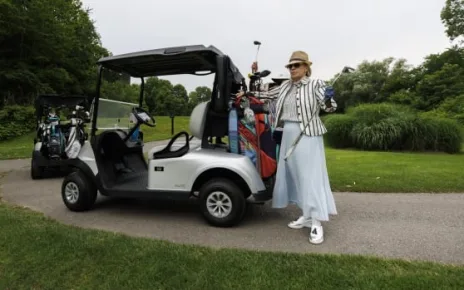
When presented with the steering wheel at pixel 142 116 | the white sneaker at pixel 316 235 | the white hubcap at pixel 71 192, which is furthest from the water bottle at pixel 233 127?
the white hubcap at pixel 71 192

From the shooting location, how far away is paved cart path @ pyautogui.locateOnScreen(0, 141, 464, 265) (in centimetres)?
340

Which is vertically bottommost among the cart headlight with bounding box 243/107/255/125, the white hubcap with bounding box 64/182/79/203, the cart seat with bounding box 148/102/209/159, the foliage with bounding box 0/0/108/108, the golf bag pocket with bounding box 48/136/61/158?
the white hubcap with bounding box 64/182/79/203

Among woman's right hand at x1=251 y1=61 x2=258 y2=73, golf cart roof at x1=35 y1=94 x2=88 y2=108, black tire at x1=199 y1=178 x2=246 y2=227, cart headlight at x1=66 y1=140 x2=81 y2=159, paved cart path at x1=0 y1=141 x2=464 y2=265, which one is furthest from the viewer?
golf cart roof at x1=35 y1=94 x2=88 y2=108

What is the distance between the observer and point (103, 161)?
15.1 feet

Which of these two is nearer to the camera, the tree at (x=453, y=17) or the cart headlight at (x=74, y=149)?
the cart headlight at (x=74, y=149)

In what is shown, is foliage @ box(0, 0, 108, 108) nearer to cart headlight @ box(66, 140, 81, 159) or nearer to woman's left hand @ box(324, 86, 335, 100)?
cart headlight @ box(66, 140, 81, 159)

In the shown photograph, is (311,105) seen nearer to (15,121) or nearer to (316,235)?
(316,235)

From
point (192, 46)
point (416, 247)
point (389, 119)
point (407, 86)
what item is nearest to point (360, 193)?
point (416, 247)

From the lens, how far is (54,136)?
304 inches

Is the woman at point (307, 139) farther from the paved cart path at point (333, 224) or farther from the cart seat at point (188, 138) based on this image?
the cart seat at point (188, 138)

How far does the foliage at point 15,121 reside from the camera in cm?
1766

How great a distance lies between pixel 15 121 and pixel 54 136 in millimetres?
13341

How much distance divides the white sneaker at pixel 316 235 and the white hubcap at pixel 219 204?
95 centimetres

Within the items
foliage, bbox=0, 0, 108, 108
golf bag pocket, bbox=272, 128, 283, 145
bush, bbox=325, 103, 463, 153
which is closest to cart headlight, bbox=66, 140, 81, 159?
golf bag pocket, bbox=272, 128, 283, 145
